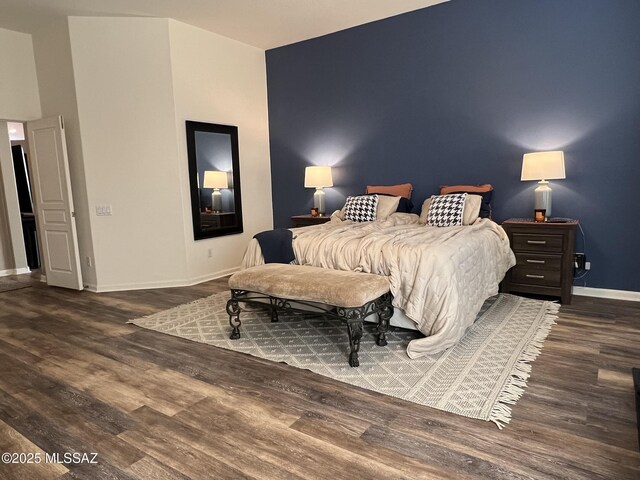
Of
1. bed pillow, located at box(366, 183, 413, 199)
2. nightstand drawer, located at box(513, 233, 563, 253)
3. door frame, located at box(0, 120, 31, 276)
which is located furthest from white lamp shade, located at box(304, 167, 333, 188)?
door frame, located at box(0, 120, 31, 276)

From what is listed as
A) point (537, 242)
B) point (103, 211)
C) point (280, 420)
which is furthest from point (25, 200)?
point (537, 242)

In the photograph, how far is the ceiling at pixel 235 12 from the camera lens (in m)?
4.35

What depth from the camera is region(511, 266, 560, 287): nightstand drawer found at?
12.7ft

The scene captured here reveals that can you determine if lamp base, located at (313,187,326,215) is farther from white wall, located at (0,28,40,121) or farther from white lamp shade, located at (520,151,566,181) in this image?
white wall, located at (0,28,40,121)

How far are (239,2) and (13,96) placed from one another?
3.10 meters

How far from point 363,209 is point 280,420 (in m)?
3.03

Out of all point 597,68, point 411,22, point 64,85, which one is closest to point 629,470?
point 597,68

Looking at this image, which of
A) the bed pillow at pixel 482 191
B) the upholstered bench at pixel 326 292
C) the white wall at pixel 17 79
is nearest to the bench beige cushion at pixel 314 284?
the upholstered bench at pixel 326 292

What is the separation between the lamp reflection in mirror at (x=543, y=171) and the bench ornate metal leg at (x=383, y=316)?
2.06 meters

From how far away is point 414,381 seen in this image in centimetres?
248

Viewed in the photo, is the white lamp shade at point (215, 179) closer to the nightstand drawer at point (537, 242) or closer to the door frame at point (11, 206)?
the door frame at point (11, 206)

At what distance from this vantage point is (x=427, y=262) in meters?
2.90

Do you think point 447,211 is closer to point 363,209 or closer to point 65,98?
point 363,209

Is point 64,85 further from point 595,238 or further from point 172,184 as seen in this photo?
point 595,238
